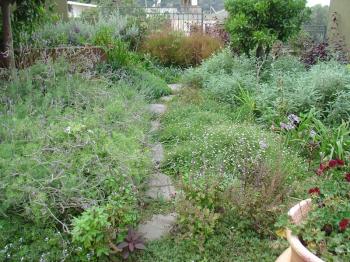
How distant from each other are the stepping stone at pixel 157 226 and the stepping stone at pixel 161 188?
0.18 metres

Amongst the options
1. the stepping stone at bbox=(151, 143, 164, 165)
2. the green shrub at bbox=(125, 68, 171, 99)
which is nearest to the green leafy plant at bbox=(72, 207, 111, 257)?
the stepping stone at bbox=(151, 143, 164, 165)

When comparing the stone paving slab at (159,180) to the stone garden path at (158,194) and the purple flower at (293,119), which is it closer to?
the stone garden path at (158,194)

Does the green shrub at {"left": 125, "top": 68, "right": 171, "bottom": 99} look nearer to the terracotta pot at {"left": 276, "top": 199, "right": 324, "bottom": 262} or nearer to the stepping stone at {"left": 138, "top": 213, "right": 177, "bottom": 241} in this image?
the stepping stone at {"left": 138, "top": 213, "right": 177, "bottom": 241}

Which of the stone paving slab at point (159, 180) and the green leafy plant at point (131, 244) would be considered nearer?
the green leafy plant at point (131, 244)

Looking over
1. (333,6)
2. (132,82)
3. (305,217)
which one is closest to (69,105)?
(132,82)

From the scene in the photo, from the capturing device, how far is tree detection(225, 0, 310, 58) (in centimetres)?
612

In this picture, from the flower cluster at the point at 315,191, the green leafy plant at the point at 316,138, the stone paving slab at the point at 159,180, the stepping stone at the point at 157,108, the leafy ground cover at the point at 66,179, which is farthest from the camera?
the stepping stone at the point at 157,108

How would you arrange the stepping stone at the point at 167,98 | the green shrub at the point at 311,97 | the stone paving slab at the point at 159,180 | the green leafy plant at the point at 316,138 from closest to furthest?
1. the stone paving slab at the point at 159,180
2. the green leafy plant at the point at 316,138
3. the green shrub at the point at 311,97
4. the stepping stone at the point at 167,98

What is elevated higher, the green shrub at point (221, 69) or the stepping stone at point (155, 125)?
the green shrub at point (221, 69)

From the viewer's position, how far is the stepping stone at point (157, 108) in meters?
5.16

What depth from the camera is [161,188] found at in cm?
331

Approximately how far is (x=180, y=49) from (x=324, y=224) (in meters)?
6.97

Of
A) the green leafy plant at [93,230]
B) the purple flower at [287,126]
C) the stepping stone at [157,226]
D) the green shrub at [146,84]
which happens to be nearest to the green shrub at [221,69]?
the green shrub at [146,84]

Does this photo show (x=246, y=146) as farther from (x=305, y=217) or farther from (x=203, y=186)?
(x=305, y=217)
